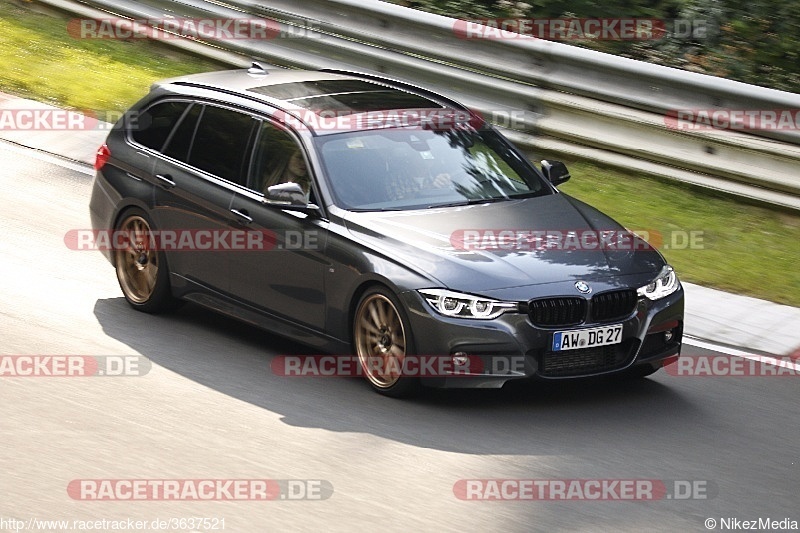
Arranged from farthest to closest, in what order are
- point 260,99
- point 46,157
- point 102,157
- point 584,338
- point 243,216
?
point 46,157
point 102,157
point 260,99
point 243,216
point 584,338

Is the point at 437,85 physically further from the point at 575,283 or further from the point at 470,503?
the point at 470,503

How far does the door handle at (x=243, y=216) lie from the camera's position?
29.7ft

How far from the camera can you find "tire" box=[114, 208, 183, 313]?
32.5 ft

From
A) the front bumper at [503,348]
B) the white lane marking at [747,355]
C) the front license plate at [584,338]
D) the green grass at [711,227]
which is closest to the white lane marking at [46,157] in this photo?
the green grass at [711,227]

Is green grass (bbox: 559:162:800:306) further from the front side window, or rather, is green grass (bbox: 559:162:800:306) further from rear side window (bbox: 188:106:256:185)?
rear side window (bbox: 188:106:256:185)

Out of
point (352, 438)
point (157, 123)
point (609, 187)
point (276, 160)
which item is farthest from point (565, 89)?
point (352, 438)

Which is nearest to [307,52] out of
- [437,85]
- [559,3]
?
[437,85]

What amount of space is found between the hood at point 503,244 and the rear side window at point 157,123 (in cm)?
211

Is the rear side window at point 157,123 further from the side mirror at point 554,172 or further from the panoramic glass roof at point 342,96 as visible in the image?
the side mirror at point 554,172

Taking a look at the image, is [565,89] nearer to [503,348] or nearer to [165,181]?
[165,181]

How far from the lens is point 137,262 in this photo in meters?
10.1

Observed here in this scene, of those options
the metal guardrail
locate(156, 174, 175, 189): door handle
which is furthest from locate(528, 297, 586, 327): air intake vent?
the metal guardrail

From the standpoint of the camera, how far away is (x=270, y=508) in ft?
21.9

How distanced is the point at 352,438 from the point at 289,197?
68.2 inches
